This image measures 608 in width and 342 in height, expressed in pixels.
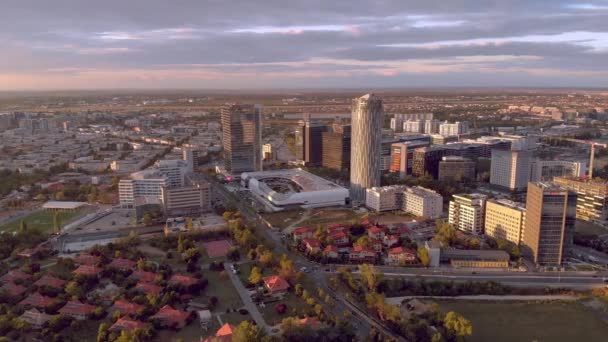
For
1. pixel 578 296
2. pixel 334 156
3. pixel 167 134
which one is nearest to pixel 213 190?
pixel 334 156

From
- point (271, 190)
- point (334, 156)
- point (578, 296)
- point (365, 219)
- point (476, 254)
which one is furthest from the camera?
point (334, 156)

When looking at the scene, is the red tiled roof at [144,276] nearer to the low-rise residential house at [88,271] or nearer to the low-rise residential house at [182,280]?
the low-rise residential house at [182,280]

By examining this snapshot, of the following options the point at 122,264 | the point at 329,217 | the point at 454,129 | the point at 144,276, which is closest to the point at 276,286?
the point at 144,276

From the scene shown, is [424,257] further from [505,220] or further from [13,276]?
[13,276]

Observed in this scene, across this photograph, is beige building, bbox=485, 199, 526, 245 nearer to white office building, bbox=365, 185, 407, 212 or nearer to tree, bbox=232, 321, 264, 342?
white office building, bbox=365, 185, 407, 212

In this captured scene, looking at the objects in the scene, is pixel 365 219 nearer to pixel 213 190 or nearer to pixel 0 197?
pixel 213 190

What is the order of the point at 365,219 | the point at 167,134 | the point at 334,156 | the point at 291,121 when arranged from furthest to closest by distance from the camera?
the point at 291,121
the point at 167,134
the point at 334,156
the point at 365,219

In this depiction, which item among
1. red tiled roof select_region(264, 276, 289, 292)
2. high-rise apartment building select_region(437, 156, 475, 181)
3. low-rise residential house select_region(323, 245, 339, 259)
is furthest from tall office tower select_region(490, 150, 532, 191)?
red tiled roof select_region(264, 276, 289, 292)
